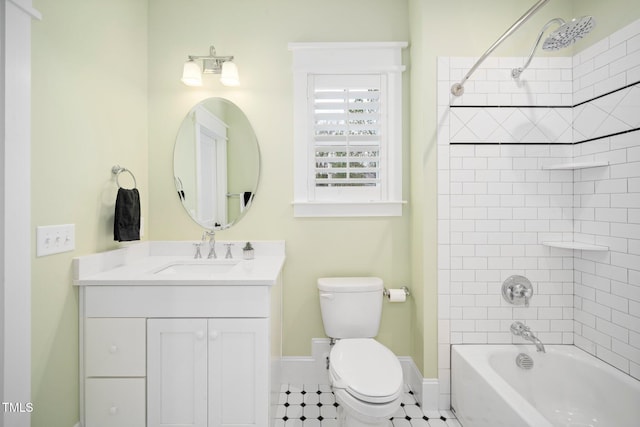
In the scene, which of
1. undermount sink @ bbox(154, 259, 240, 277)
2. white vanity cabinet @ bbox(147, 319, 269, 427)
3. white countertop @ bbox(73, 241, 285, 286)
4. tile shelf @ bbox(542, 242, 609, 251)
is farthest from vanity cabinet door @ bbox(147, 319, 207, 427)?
tile shelf @ bbox(542, 242, 609, 251)

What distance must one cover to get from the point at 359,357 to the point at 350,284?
429 millimetres

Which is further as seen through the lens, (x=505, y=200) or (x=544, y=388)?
(x=505, y=200)

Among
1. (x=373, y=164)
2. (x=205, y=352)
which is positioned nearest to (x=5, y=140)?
(x=205, y=352)

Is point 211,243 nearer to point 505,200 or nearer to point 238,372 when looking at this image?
point 238,372

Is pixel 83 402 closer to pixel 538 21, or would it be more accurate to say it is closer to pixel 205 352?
pixel 205 352

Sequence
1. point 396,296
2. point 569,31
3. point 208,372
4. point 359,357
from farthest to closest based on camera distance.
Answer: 1. point 396,296
2. point 359,357
3. point 208,372
4. point 569,31

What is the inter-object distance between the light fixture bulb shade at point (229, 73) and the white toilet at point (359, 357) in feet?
4.49

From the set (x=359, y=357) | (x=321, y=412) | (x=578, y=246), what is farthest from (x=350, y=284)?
(x=578, y=246)

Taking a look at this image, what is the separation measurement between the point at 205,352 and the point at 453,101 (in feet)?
6.18

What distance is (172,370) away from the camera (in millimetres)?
1352

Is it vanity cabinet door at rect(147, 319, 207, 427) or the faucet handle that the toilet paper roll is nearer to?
the faucet handle

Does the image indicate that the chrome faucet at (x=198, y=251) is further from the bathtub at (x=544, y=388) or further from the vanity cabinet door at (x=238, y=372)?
the bathtub at (x=544, y=388)

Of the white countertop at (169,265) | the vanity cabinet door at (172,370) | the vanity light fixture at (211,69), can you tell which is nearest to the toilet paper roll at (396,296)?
the white countertop at (169,265)

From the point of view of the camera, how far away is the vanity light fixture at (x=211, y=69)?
1.83m
